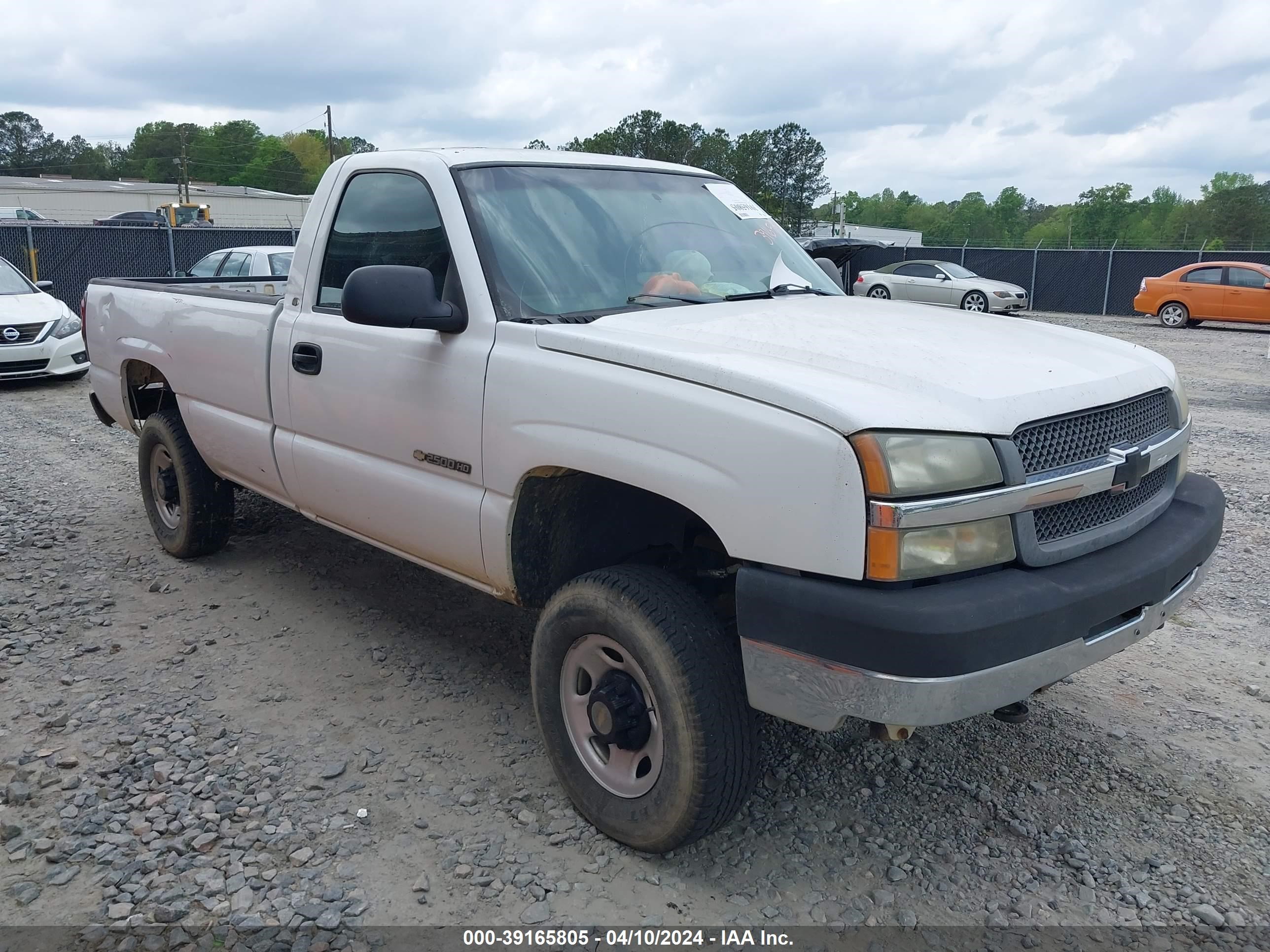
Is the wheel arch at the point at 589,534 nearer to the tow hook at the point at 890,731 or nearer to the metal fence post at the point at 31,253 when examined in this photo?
the tow hook at the point at 890,731

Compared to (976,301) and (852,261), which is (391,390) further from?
(976,301)

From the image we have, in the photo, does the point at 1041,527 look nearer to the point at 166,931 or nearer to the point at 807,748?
the point at 807,748

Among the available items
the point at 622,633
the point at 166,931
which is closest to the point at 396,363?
the point at 622,633

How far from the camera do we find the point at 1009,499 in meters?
2.42

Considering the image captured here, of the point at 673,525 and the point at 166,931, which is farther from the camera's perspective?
the point at 673,525

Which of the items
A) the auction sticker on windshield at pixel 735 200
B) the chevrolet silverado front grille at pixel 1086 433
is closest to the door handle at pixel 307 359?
the auction sticker on windshield at pixel 735 200

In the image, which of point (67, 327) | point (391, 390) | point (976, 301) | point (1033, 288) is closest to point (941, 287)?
point (976, 301)

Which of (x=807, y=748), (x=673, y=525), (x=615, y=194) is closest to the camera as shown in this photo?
(x=673, y=525)

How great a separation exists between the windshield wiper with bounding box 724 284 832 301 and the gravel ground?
61.2 inches

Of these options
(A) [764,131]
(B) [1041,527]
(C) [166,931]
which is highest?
(A) [764,131]

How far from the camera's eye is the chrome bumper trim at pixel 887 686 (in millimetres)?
2318

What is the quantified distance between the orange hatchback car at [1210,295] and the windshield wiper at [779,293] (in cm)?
2154

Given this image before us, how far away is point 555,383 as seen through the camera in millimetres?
2969

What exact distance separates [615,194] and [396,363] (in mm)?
1027
